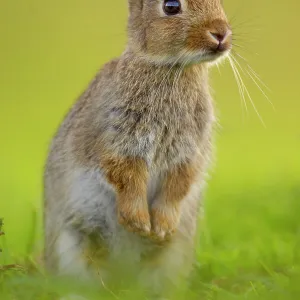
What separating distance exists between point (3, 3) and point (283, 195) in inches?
474

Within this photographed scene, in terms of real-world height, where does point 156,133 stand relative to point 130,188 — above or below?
above

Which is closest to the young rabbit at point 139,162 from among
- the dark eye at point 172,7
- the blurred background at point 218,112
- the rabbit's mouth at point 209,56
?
the dark eye at point 172,7

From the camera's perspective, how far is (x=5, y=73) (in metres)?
17.3

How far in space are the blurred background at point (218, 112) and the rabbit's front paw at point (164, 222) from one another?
29.9 inches

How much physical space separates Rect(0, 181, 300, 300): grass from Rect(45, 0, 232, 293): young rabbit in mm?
260

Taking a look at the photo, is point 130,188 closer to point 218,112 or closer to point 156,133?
point 156,133

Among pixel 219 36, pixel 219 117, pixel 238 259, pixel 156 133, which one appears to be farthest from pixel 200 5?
pixel 238 259

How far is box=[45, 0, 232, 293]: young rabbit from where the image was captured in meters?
6.86

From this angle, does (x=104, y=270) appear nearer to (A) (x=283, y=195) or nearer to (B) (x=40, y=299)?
(B) (x=40, y=299)

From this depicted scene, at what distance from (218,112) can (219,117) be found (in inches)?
4.8

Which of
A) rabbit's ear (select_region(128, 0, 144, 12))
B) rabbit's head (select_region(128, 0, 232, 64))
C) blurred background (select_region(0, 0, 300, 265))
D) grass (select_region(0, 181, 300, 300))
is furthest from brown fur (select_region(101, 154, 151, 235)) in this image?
rabbit's ear (select_region(128, 0, 144, 12))

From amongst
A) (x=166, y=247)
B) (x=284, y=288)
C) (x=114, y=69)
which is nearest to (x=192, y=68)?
(x=114, y=69)

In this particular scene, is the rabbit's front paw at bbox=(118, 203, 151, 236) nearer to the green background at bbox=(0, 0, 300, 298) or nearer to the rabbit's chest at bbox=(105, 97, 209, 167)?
the rabbit's chest at bbox=(105, 97, 209, 167)

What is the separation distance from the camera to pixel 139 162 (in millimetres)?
6898
